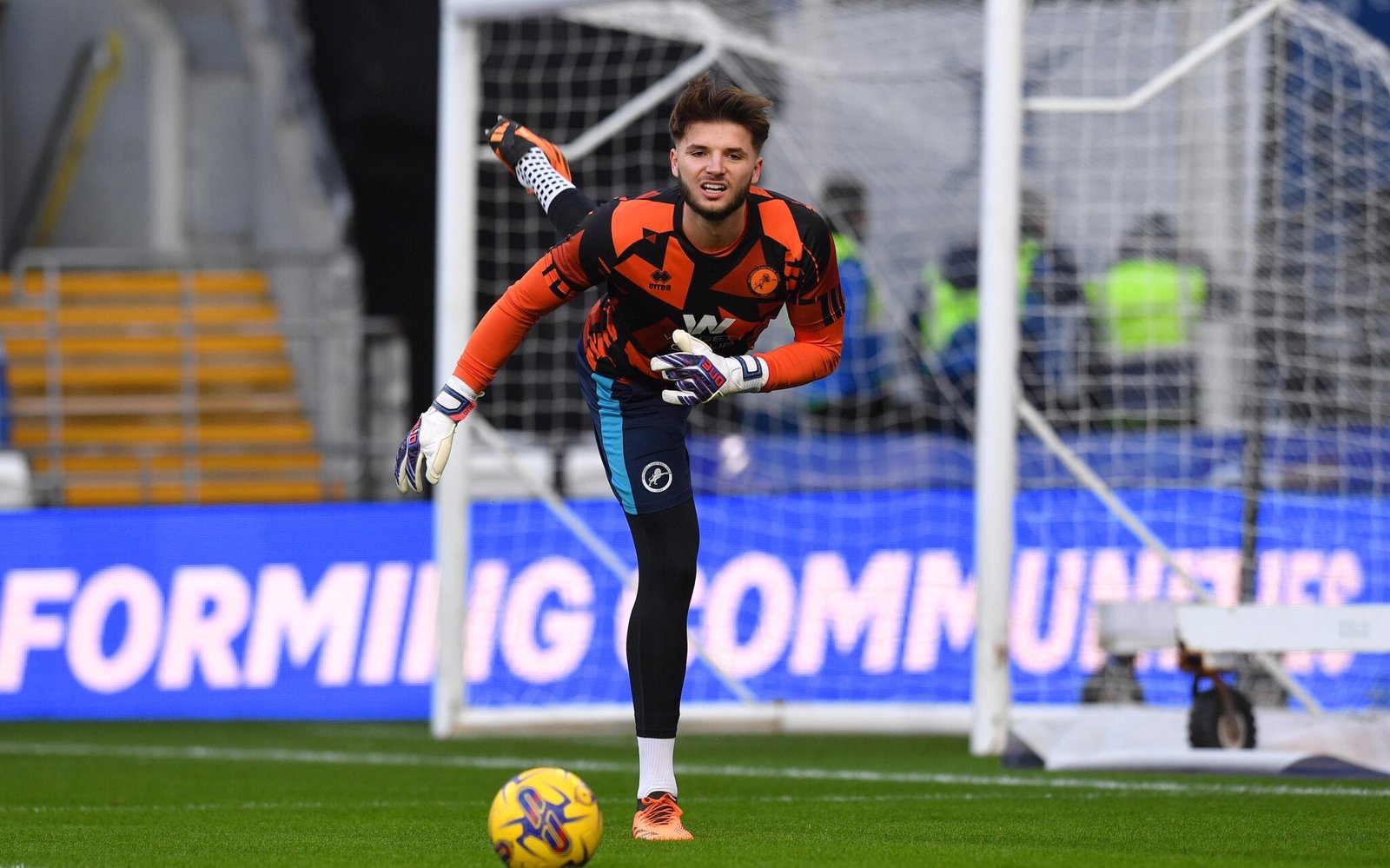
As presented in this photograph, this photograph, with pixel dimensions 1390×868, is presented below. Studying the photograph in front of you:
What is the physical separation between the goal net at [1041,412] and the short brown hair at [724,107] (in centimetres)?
432

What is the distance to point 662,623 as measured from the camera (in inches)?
215

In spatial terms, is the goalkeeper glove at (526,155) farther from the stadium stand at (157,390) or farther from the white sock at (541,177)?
the stadium stand at (157,390)

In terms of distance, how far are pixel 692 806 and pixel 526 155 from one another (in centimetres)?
213

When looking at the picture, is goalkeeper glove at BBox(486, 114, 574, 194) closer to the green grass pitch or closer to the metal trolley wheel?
the green grass pitch

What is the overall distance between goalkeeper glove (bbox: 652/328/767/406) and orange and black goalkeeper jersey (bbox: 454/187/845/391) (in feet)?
0.60

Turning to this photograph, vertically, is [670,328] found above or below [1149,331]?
below

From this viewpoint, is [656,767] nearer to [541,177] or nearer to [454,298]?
[541,177]

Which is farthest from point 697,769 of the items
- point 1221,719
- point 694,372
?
point 694,372

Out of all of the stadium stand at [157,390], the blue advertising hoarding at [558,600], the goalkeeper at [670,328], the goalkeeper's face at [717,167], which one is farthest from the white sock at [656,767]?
the stadium stand at [157,390]

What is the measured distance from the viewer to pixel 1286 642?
7355mm

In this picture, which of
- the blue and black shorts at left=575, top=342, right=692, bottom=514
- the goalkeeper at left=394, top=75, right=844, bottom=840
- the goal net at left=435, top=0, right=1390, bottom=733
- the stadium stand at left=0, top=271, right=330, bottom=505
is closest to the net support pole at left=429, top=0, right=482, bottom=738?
the goal net at left=435, top=0, right=1390, bottom=733

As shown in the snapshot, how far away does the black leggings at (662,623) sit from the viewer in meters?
5.44

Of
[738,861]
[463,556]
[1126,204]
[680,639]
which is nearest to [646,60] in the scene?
[1126,204]

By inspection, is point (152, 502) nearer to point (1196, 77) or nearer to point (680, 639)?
point (1196, 77)
